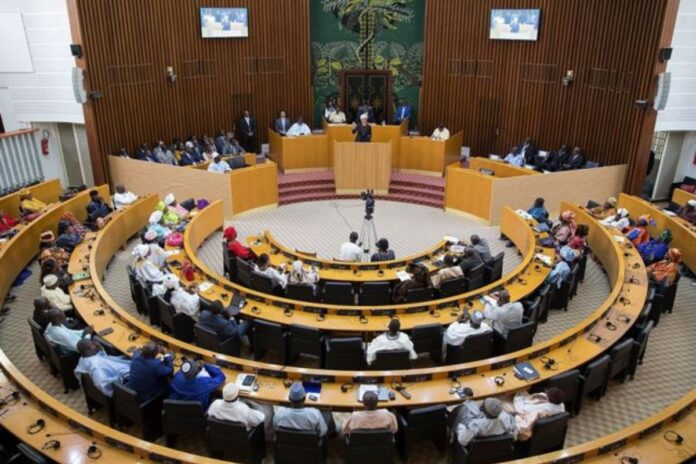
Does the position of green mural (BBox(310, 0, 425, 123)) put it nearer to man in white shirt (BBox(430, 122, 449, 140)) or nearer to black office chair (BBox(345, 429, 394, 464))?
man in white shirt (BBox(430, 122, 449, 140))

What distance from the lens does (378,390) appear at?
6.22m

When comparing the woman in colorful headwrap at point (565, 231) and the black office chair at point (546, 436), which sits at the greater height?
the woman in colorful headwrap at point (565, 231)

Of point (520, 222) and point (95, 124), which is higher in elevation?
point (95, 124)

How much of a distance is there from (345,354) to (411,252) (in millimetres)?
5127

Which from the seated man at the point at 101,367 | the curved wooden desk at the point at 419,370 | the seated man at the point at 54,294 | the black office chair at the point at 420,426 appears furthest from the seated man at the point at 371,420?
the seated man at the point at 54,294

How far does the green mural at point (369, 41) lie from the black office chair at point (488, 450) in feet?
47.1

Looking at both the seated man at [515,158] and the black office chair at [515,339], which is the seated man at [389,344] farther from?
the seated man at [515,158]

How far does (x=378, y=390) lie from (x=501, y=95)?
12749 millimetres

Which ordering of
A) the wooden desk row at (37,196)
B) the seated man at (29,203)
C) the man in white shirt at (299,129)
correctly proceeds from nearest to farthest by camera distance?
the wooden desk row at (37,196), the seated man at (29,203), the man in white shirt at (299,129)

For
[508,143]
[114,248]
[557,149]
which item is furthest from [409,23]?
[114,248]

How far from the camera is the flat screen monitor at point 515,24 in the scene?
15.5m

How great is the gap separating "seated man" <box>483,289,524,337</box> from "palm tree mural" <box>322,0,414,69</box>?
12490 mm

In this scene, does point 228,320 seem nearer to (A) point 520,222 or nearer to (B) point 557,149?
(A) point 520,222

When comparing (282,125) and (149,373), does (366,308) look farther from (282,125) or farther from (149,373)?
(282,125)
